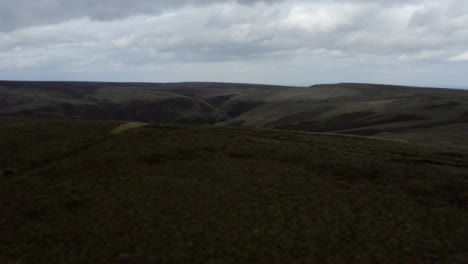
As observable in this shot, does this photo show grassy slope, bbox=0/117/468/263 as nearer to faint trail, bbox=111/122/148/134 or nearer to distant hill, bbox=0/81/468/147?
faint trail, bbox=111/122/148/134

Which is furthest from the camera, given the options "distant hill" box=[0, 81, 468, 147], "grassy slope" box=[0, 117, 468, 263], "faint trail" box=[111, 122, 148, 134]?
"distant hill" box=[0, 81, 468, 147]

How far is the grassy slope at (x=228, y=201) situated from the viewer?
21.6 meters

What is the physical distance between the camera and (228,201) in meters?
29.3

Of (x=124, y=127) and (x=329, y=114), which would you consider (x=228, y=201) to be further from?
(x=329, y=114)

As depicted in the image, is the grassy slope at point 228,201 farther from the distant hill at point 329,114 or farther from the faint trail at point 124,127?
the distant hill at point 329,114

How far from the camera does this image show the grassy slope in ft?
70.9

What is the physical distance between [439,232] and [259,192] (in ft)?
49.7

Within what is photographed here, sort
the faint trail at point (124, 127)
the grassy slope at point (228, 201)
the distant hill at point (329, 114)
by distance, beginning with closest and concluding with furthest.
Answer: the grassy slope at point (228, 201) < the faint trail at point (124, 127) < the distant hill at point (329, 114)

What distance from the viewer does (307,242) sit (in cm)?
2262

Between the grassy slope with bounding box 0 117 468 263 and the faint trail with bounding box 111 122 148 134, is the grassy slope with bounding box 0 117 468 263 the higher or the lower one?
the lower one

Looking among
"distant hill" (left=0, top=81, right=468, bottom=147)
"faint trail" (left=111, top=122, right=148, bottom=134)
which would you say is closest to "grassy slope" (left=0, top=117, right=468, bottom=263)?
"faint trail" (left=111, top=122, right=148, bottom=134)

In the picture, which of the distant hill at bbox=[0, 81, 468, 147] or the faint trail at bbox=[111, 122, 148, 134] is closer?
the faint trail at bbox=[111, 122, 148, 134]

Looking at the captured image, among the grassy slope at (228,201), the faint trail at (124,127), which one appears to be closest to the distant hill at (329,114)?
the grassy slope at (228,201)

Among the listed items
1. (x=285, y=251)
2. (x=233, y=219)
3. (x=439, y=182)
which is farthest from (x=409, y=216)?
(x=233, y=219)
